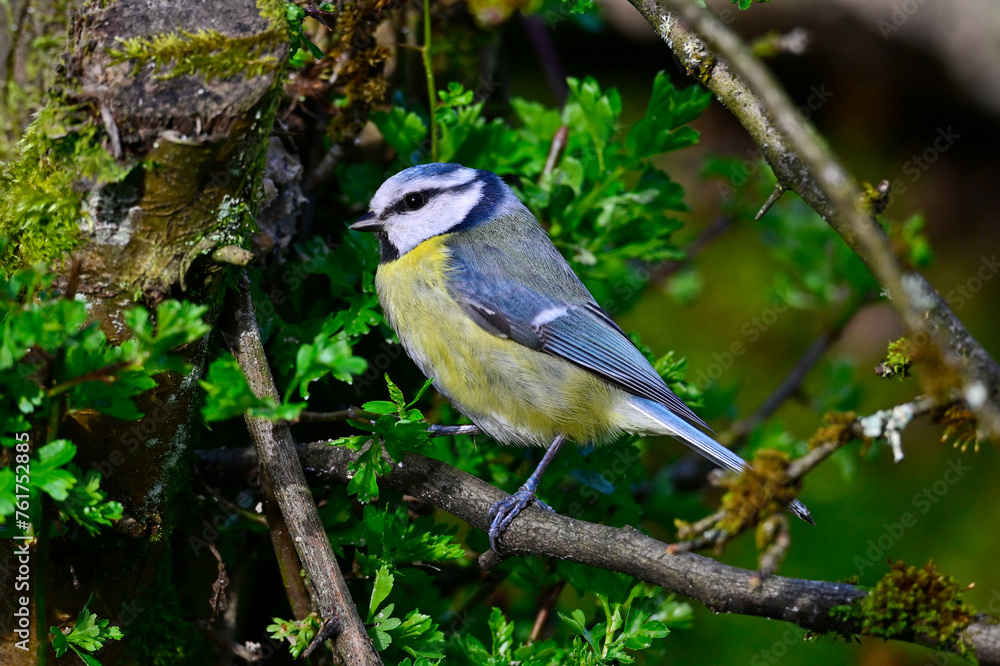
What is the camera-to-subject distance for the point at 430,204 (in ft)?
5.53

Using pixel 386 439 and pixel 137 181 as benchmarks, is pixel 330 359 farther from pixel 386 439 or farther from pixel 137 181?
pixel 137 181

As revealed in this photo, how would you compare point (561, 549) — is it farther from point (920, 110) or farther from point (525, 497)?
point (920, 110)

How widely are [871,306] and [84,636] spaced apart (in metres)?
2.91

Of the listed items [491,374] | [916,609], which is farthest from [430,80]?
[916,609]

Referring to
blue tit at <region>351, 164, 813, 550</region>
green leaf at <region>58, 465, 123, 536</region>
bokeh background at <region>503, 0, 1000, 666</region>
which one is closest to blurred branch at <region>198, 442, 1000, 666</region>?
blue tit at <region>351, 164, 813, 550</region>

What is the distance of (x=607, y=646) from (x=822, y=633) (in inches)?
14.2

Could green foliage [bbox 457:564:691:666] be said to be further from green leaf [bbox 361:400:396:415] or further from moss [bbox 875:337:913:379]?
moss [bbox 875:337:913:379]

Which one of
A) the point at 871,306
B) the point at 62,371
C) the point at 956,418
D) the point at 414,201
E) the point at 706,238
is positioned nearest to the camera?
the point at 956,418

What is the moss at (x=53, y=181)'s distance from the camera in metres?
1.08

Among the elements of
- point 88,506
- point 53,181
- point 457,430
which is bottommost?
point 457,430

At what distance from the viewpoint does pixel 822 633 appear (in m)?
0.98

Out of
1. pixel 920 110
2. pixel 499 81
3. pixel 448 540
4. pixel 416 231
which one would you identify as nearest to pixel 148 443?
pixel 448 540

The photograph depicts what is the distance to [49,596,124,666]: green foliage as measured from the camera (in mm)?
1068

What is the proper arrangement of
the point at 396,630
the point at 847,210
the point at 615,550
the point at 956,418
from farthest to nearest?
the point at 396,630, the point at 615,550, the point at 956,418, the point at 847,210
